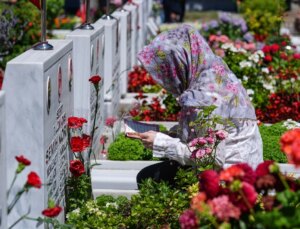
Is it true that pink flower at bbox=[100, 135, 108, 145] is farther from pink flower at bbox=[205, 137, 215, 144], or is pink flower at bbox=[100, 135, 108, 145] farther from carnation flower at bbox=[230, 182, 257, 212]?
carnation flower at bbox=[230, 182, 257, 212]

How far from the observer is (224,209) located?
3199 millimetres

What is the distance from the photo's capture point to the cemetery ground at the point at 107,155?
330 cm

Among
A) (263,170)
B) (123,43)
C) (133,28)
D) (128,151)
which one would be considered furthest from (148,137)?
(133,28)

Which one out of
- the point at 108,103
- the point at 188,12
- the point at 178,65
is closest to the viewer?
the point at 178,65

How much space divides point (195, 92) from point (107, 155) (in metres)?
1.41

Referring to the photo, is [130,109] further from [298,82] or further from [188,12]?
[188,12]

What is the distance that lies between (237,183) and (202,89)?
6.64ft

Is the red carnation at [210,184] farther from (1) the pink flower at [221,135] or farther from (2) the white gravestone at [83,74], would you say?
(2) the white gravestone at [83,74]

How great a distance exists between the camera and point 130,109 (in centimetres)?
862

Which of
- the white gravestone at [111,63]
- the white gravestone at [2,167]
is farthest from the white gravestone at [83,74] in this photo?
the white gravestone at [2,167]

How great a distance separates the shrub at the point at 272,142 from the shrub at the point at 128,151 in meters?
0.75

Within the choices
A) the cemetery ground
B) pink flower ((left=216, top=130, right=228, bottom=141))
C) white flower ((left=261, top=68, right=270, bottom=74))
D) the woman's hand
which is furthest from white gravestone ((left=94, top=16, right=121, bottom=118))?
pink flower ((left=216, top=130, right=228, bottom=141))

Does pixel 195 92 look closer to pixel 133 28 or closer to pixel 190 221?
pixel 190 221

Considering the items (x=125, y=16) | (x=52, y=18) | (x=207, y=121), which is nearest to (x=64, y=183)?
(x=207, y=121)
